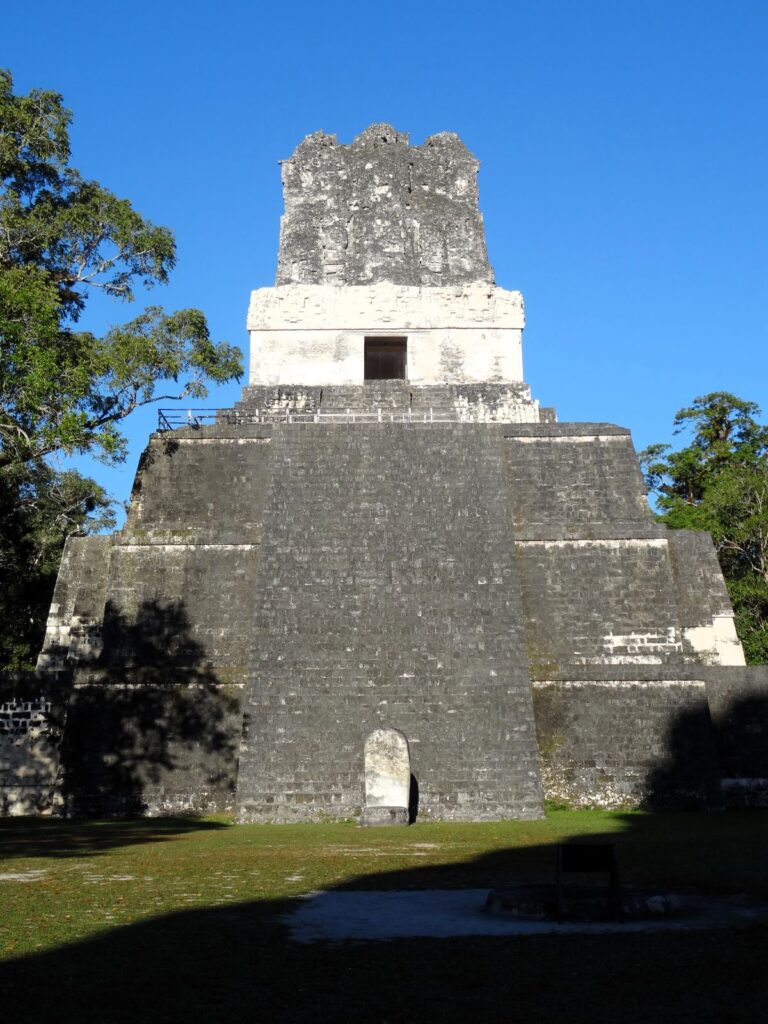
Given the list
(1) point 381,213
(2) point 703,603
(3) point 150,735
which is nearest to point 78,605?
(3) point 150,735

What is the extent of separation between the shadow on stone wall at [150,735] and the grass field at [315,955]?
14.4ft

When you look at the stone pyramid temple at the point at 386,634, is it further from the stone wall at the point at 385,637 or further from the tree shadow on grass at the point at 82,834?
the tree shadow on grass at the point at 82,834

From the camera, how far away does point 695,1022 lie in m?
3.68

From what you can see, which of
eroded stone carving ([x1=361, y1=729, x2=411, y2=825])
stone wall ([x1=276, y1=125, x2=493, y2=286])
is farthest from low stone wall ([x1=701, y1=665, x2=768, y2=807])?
stone wall ([x1=276, y1=125, x2=493, y2=286])

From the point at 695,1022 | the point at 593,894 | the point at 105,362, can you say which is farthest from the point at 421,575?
the point at 695,1022

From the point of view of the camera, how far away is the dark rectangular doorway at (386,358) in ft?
66.8

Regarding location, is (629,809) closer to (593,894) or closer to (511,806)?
(511,806)

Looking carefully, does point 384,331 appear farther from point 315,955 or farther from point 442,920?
point 315,955

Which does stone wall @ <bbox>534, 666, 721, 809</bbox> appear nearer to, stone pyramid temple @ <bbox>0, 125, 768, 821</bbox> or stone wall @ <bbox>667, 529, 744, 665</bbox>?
stone pyramid temple @ <bbox>0, 125, 768, 821</bbox>

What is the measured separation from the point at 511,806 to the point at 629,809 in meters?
1.55

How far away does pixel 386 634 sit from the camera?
13492 millimetres

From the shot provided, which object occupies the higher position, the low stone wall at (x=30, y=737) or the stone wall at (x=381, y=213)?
the stone wall at (x=381, y=213)

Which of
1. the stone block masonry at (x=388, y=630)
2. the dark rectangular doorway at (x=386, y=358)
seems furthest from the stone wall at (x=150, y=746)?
the dark rectangular doorway at (x=386, y=358)

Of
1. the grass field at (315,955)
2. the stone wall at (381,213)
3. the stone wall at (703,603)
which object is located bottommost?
the grass field at (315,955)
